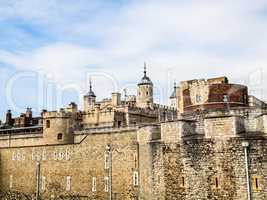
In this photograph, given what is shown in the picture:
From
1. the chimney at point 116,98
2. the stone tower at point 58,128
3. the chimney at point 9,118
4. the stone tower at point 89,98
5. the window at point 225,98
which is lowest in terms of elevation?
the stone tower at point 58,128

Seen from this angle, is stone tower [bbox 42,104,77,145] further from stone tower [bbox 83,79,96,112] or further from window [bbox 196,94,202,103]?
stone tower [bbox 83,79,96,112]

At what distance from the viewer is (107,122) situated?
58.4m

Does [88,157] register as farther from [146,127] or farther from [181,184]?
[181,184]

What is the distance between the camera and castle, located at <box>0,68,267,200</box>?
74.0ft

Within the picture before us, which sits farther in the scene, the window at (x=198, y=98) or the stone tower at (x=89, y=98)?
the stone tower at (x=89, y=98)

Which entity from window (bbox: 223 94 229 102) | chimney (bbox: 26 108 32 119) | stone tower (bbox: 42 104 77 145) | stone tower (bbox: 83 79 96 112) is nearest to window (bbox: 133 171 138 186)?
stone tower (bbox: 42 104 77 145)

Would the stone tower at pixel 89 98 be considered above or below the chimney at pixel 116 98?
above

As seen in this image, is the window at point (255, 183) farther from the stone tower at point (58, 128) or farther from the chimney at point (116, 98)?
the chimney at point (116, 98)

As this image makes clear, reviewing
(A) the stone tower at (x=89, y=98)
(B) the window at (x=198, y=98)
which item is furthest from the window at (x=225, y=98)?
(A) the stone tower at (x=89, y=98)

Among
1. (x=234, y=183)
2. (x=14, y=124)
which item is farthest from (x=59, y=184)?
(x=14, y=124)

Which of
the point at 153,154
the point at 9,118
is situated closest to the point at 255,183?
the point at 153,154

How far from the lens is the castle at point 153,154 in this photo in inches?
888

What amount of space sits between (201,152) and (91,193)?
50.4 ft

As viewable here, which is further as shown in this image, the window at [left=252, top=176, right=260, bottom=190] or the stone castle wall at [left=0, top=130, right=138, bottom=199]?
the stone castle wall at [left=0, top=130, right=138, bottom=199]
